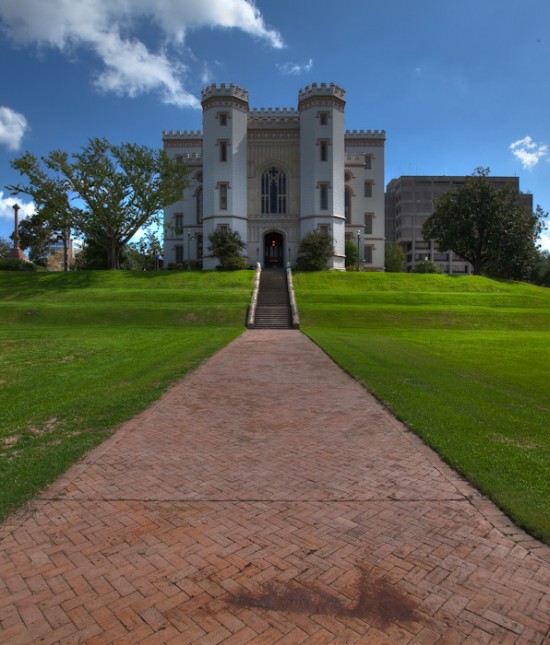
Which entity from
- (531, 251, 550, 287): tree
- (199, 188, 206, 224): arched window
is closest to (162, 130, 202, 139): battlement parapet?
(199, 188, 206, 224): arched window

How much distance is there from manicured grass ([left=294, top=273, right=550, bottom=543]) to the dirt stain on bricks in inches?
64.1

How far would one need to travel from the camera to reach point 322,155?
157ft

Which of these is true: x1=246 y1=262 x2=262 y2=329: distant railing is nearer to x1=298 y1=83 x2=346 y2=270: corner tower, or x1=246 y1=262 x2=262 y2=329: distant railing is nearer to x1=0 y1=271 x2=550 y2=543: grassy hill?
x1=0 y1=271 x2=550 y2=543: grassy hill

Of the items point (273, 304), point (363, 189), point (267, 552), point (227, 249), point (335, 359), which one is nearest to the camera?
point (267, 552)

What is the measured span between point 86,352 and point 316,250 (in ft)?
A: 103

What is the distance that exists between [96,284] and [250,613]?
129 feet

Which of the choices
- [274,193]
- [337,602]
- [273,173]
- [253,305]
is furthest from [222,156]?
[337,602]

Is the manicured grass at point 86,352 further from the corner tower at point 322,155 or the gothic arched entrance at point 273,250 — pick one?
the corner tower at point 322,155

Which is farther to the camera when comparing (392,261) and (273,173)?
(392,261)

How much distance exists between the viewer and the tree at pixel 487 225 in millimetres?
51156

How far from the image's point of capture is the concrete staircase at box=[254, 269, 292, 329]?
26216 mm

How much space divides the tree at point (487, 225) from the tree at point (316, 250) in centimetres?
1745

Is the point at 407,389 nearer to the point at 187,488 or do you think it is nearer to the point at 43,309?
the point at 187,488

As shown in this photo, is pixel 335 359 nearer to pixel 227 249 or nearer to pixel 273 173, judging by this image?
pixel 227 249
